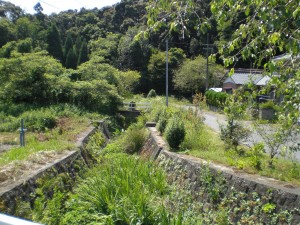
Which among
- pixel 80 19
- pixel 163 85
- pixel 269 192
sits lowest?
pixel 163 85

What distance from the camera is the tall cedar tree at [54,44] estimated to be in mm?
51406

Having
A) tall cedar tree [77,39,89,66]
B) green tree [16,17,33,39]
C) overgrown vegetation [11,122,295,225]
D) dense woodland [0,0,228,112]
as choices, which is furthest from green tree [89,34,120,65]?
overgrown vegetation [11,122,295,225]

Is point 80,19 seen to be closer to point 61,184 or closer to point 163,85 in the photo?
point 163,85

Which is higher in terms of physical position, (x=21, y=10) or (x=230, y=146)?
(x=21, y=10)

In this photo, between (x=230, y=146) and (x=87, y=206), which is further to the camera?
(x=230, y=146)

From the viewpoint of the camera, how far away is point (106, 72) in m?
27.8

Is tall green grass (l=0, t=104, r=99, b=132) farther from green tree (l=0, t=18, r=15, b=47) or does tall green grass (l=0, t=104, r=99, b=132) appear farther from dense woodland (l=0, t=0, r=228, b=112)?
green tree (l=0, t=18, r=15, b=47)

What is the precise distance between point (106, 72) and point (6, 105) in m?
10.0

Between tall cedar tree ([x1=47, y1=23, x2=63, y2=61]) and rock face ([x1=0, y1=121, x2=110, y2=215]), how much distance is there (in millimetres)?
42988

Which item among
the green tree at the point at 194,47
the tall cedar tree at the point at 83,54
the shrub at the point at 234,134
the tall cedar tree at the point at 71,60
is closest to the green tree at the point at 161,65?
the green tree at the point at 194,47

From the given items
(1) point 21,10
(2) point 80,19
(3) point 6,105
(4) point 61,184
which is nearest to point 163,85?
(2) point 80,19

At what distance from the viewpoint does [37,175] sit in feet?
22.7

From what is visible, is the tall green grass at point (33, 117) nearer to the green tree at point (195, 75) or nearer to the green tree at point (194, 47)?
the green tree at point (195, 75)

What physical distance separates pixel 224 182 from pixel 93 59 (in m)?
24.1
